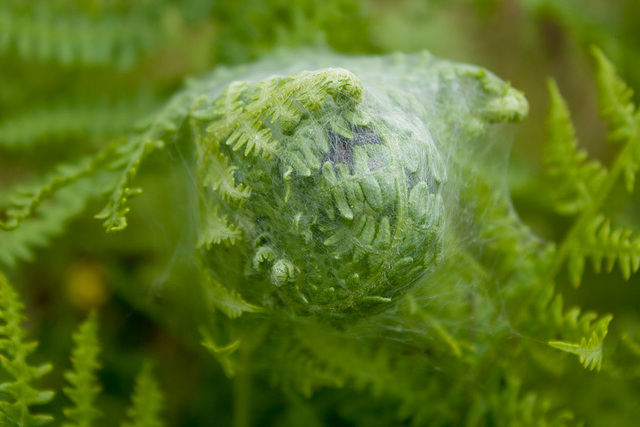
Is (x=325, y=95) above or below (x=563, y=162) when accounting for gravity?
above

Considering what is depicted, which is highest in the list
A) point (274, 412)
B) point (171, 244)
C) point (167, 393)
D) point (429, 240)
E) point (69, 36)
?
point (69, 36)

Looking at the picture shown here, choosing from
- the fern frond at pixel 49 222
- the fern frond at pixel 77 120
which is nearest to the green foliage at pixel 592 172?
the fern frond at pixel 49 222

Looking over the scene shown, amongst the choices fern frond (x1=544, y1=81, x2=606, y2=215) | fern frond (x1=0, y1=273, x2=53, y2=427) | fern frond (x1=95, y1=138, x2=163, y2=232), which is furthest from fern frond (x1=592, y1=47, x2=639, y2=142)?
fern frond (x1=0, y1=273, x2=53, y2=427)

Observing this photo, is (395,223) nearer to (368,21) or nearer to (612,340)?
(612,340)

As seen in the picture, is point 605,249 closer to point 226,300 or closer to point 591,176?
point 591,176

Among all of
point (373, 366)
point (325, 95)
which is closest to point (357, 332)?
point (373, 366)

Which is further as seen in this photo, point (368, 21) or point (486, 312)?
point (368, 21)
